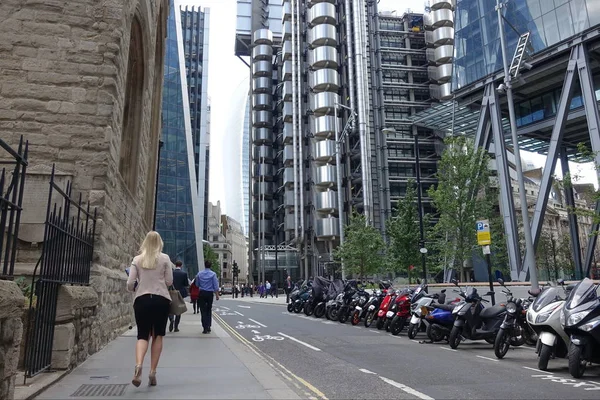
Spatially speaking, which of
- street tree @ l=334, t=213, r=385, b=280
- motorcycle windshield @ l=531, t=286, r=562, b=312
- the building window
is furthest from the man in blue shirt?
street tree @ l=334, t=213, r=385, b=280

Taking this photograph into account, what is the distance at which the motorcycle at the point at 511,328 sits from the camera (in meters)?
8.86

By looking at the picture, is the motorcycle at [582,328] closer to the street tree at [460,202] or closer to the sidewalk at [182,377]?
the sidewalk at [182,377]

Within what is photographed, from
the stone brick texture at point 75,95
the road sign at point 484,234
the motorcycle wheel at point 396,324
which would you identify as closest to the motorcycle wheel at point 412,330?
the motorcycle wheel at point 396,324

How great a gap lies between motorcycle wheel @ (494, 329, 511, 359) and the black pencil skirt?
6.34m

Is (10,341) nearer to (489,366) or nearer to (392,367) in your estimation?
(392,367)

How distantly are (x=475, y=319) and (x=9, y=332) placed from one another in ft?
30.2

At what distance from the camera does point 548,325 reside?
302 inches

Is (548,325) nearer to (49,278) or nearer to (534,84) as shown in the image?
(49,278)

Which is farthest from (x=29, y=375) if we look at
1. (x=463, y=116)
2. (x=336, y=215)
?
(x=336, y=215)

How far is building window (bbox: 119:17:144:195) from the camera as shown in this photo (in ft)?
43.6

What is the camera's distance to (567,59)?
97.3 ft

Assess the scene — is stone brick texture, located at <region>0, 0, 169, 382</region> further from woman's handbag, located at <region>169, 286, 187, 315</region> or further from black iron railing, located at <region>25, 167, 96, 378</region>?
woman's handbag, located at <region>169, 286, 187, 315</region>

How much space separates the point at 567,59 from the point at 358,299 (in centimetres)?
2343

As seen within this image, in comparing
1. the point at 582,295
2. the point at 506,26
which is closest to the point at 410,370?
the point at 582,295
